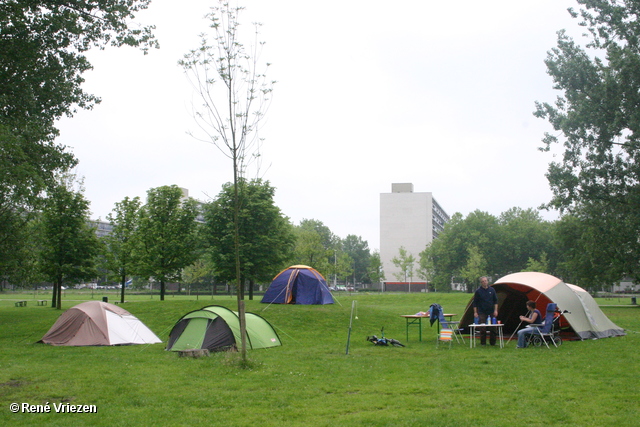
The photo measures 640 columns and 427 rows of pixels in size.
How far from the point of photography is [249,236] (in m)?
33.3

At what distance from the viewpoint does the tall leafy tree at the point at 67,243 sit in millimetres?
29516

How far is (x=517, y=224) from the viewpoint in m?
→ 72.2

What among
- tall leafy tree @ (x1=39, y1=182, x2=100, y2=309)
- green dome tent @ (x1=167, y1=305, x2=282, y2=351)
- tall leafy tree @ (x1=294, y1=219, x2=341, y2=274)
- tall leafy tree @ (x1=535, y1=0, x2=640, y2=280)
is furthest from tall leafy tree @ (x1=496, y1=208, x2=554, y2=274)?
green dome tent @ (x1=167, y1=305, x2=282, y2=351)

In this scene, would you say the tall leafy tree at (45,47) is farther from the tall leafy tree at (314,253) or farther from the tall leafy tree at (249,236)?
the tall leafy tree at (314,253)

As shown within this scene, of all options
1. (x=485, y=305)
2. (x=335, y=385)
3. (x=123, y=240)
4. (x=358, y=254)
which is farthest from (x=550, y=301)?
A: (x=358, y=254)

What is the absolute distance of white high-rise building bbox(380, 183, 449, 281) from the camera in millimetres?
94312

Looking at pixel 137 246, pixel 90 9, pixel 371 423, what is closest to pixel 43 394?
pixel 371 423

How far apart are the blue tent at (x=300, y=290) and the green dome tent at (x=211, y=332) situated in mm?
10609

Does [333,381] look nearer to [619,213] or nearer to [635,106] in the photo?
[635,106]

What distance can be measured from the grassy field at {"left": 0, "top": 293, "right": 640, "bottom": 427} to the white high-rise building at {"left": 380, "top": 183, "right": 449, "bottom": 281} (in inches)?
3146

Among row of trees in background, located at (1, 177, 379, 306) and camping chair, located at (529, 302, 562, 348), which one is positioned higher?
row of trees in background, located at (1, 177, 379, 306)

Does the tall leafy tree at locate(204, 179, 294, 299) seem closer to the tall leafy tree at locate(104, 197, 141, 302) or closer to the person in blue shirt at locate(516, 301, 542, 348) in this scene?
the tall leafy tree at locate(104, 197, 141, 302)

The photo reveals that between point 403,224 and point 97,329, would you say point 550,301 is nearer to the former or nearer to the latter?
point 97,329

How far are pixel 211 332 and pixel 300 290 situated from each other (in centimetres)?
1187
